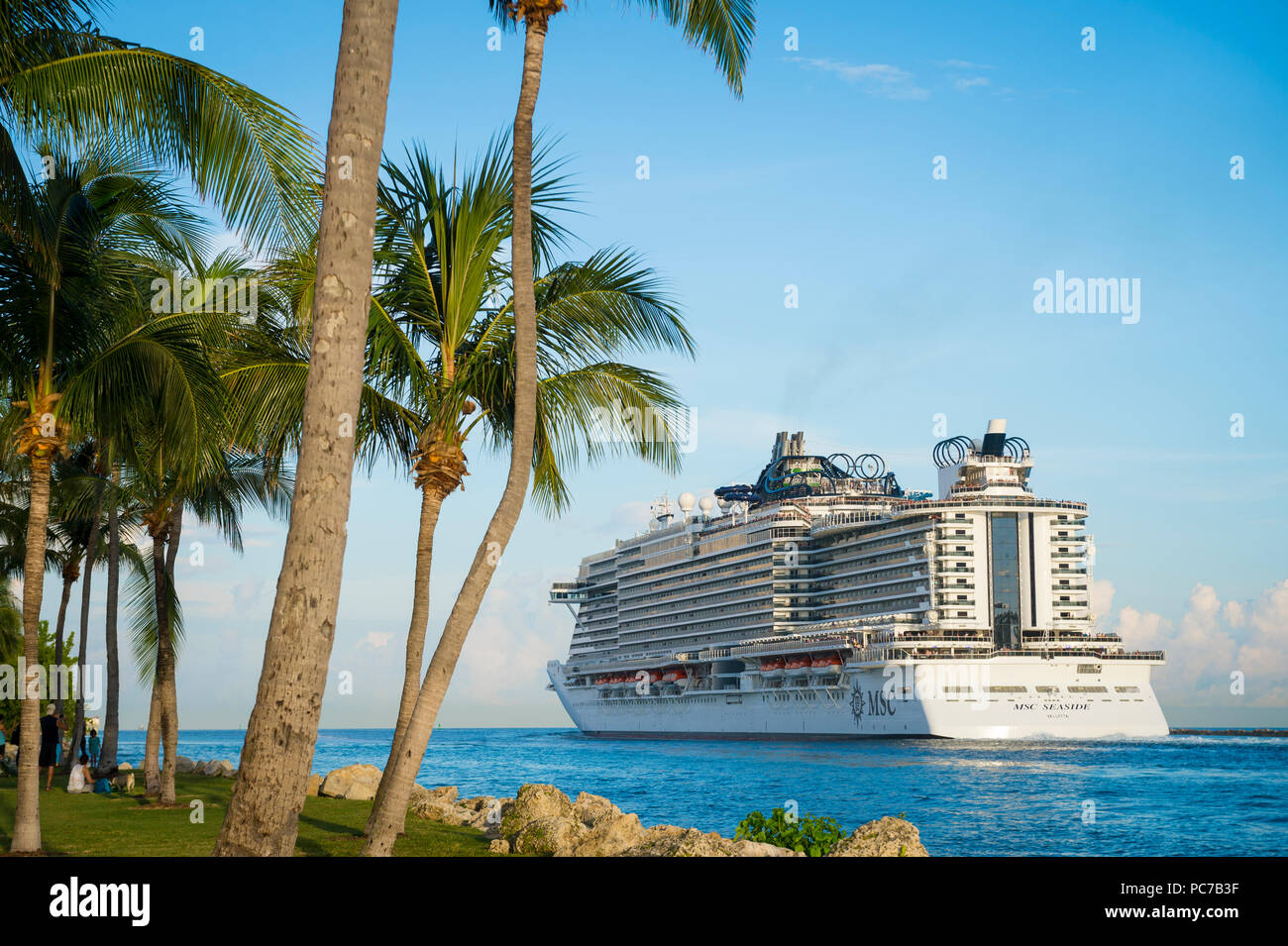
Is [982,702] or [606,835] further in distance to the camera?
[982,702]

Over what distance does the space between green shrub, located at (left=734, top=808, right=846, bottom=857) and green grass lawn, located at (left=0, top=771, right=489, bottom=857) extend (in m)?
3.00

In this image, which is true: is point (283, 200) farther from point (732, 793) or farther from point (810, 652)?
point (810, 652)

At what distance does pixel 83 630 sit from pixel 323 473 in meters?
26.9

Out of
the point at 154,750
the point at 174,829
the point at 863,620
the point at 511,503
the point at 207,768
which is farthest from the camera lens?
the point at 863,620

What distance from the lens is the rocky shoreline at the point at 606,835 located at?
10.7 meters

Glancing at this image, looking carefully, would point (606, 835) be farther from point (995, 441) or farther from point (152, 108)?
point (995, 441)

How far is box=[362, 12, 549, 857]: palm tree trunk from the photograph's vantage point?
9656 millimetres

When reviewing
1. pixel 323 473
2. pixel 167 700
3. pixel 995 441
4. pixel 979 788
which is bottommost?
pixel 979 788

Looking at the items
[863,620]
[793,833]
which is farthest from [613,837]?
[863,620]

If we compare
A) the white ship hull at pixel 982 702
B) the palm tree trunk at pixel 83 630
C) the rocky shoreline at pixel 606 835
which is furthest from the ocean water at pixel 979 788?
the palm tree trunk at pixel 83 630

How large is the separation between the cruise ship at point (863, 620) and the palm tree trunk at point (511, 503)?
55199 mm

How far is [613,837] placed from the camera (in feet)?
40.5

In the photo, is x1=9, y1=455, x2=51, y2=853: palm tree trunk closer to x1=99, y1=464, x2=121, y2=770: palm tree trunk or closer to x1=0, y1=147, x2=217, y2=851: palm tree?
x1=0, y1=147, x2=217, y2=851: palm tree
